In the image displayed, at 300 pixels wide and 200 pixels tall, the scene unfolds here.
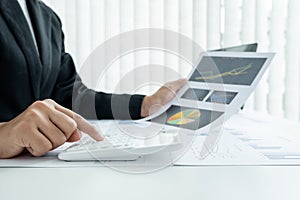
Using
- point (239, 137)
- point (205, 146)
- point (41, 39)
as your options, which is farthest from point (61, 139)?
point (41, 39)

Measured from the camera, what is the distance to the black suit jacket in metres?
1.03

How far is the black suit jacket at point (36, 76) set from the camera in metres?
1.03

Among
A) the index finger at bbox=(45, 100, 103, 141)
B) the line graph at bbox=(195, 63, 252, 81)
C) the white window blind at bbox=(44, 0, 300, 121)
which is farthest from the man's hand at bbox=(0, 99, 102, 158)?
the white window blind at bbox=(44, 0, 300, 121)

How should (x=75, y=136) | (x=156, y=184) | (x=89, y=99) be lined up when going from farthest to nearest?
1. (x=89, y=99)
2. (x=75, y=136)
3. (x=156, y=184)

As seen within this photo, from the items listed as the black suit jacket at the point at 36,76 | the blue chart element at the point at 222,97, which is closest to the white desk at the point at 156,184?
the blue chart element at the point at 222,97

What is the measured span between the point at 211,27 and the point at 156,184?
1578 millimetres

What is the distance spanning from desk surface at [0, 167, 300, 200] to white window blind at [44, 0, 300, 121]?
141 cm

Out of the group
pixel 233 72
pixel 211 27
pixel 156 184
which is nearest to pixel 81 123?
pixel 156 184

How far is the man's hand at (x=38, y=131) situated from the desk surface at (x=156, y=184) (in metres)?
Answer: 0.05

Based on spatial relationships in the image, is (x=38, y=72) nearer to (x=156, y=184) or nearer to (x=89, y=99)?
(x=89, y=99)

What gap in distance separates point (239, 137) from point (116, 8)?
132cm

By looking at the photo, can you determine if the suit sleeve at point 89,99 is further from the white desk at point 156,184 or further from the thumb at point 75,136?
the white desk at point 156,184

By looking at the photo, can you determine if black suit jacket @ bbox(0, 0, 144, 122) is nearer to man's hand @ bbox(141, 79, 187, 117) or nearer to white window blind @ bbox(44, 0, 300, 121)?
man's hand @ bbox(141, 79, 187, 117)

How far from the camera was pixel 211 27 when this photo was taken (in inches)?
78.2
